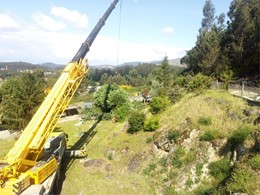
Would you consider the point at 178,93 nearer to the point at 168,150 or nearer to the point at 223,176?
the point at 168,150

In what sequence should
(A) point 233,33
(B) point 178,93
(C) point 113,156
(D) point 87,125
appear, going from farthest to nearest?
(A) point 233,33
(D) point 87,125
(B) point 178,93
(C) point 113,156

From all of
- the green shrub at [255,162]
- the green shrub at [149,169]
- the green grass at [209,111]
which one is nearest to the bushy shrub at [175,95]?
the green grass at [209,111]

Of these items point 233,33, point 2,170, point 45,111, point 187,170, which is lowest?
point 187,170

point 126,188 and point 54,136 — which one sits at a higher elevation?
point 54,136

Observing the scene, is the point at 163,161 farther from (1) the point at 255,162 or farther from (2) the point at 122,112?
(2) the point at 122,112

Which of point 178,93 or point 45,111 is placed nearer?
point 45,111

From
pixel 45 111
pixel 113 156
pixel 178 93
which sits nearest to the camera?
pixel 45 111

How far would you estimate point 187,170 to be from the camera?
21.6 metres

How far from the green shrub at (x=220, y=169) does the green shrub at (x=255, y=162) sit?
11.8 ft

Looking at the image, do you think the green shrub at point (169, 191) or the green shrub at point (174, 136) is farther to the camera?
the green shrub at point (174, 136)

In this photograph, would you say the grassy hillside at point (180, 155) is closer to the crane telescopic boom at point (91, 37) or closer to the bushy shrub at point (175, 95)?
the bushy shrub at point (175, 95)

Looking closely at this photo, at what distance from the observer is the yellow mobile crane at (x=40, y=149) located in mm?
16188

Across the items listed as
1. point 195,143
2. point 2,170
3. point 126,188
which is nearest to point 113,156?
point 126,188

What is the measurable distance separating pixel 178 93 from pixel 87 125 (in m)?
13.5
